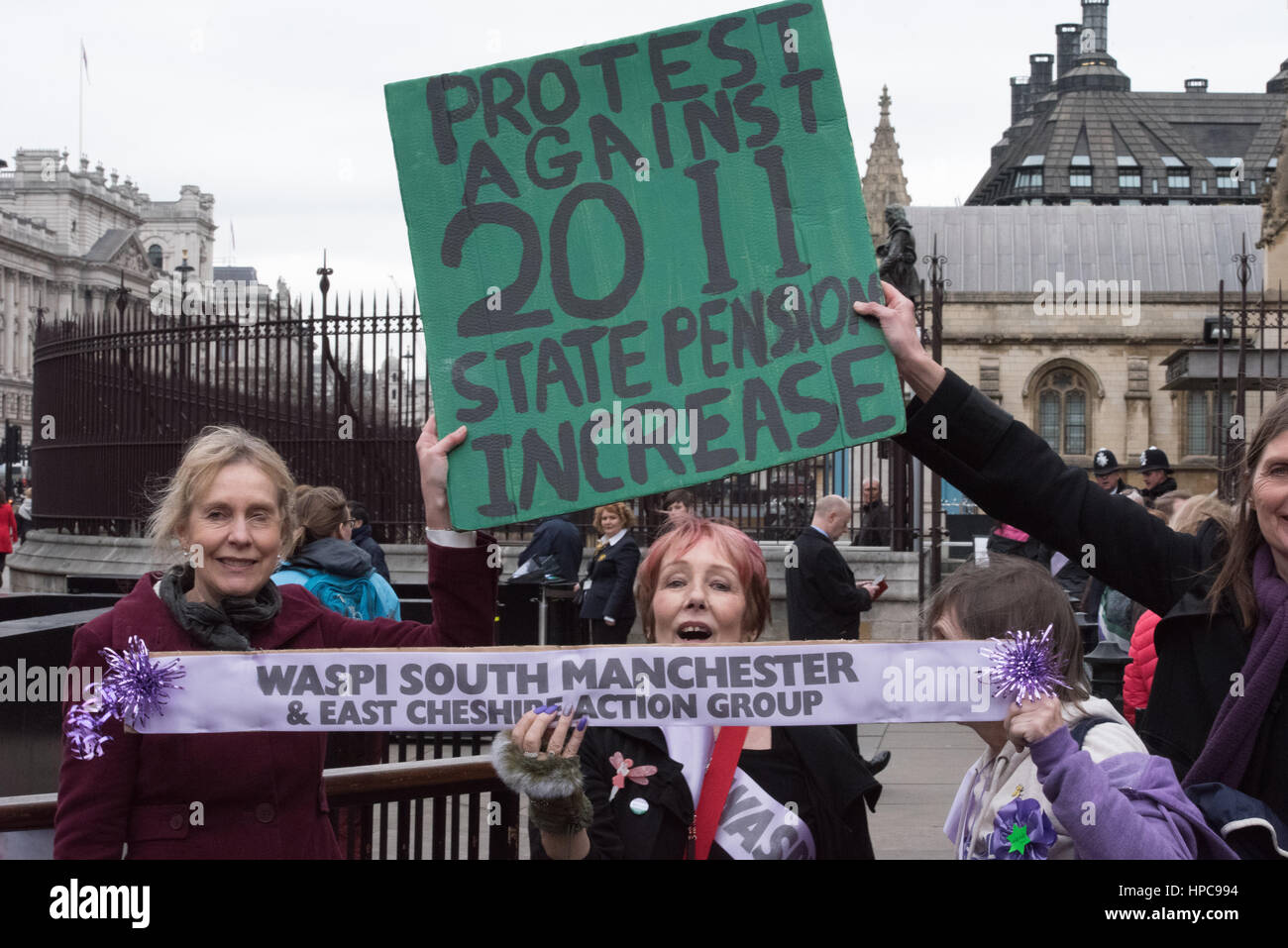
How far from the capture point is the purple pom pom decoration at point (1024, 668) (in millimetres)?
2239

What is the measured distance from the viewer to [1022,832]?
2.20 m

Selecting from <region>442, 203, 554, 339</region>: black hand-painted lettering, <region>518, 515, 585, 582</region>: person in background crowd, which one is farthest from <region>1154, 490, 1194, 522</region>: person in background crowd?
<region>442, 203, 554, 339</region>: black hand-painted lettering

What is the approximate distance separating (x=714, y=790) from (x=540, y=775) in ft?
1.27

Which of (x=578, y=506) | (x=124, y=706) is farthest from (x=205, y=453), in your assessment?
(x=578, y=506)

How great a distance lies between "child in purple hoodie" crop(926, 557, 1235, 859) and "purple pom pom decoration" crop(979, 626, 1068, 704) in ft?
0.10

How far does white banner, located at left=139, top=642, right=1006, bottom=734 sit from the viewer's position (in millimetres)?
2477

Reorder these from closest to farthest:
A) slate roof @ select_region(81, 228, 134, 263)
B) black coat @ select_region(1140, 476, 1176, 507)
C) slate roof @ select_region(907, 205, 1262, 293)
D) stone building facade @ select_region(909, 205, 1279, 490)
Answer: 1. black coat @ select_region(1140, 476, 1176, 507)
2. stone building facade @ select_region(909, 205, 1279, 490)
3. slate roof @ select_region(907, 205, 1262, 293)
4. slate roof @ select_region(81, 228, 134, 263)

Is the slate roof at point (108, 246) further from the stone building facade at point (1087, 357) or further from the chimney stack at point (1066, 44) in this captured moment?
the chimney stack at point (1066, 44)

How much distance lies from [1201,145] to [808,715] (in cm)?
10928

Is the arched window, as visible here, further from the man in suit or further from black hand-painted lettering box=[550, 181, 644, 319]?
black hand-painted lettering box=[550, 181, 644, 319]

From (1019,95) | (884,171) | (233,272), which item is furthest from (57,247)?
(1019,95)

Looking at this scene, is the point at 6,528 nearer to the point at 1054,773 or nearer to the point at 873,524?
the point at 873,524

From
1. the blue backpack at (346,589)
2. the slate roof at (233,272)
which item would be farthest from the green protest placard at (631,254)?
the slate roof at (233,272)

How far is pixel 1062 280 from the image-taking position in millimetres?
54281
